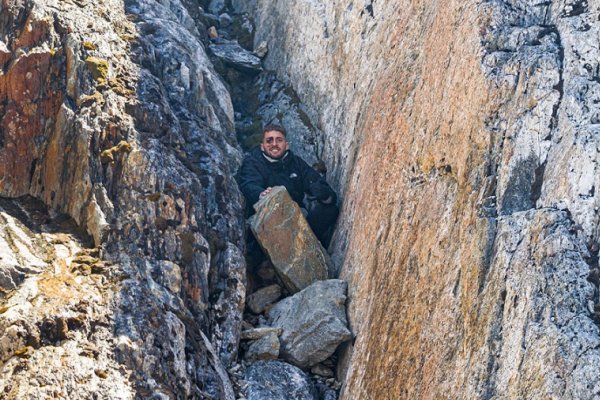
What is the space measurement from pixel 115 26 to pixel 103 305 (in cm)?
670

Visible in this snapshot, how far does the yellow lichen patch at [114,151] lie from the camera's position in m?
12.9

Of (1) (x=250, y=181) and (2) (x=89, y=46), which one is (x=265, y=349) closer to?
(1) (x=250, y=181)

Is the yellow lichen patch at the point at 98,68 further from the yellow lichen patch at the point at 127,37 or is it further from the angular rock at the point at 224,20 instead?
the angular rock at the point at 224,20

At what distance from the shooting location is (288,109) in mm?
18172

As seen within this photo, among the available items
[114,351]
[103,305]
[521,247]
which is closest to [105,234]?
[103,305]

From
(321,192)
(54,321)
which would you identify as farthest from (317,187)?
(54,321)

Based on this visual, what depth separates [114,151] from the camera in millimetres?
13000

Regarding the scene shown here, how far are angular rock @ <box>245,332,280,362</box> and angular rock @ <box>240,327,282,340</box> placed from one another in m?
0.08

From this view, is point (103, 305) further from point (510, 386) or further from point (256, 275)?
point (510, 386)

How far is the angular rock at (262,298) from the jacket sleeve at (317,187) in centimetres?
187

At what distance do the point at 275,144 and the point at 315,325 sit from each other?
4.67 meters

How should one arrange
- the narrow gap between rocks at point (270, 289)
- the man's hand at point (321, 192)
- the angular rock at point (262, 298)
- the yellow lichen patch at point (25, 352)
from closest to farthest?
1. the yellow lichen patch at point (25, 352)
2. the narrow gap between rocks at point (270, 289)
3. the angular rock at point (262, 298)
4. the man's hand at point (321, 192)

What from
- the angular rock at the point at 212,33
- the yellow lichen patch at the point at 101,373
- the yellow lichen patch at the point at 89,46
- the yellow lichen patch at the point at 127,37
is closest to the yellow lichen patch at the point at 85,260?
the yellow lichen patch at the point at 101,373

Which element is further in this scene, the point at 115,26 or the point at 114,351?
the point at 115,26
